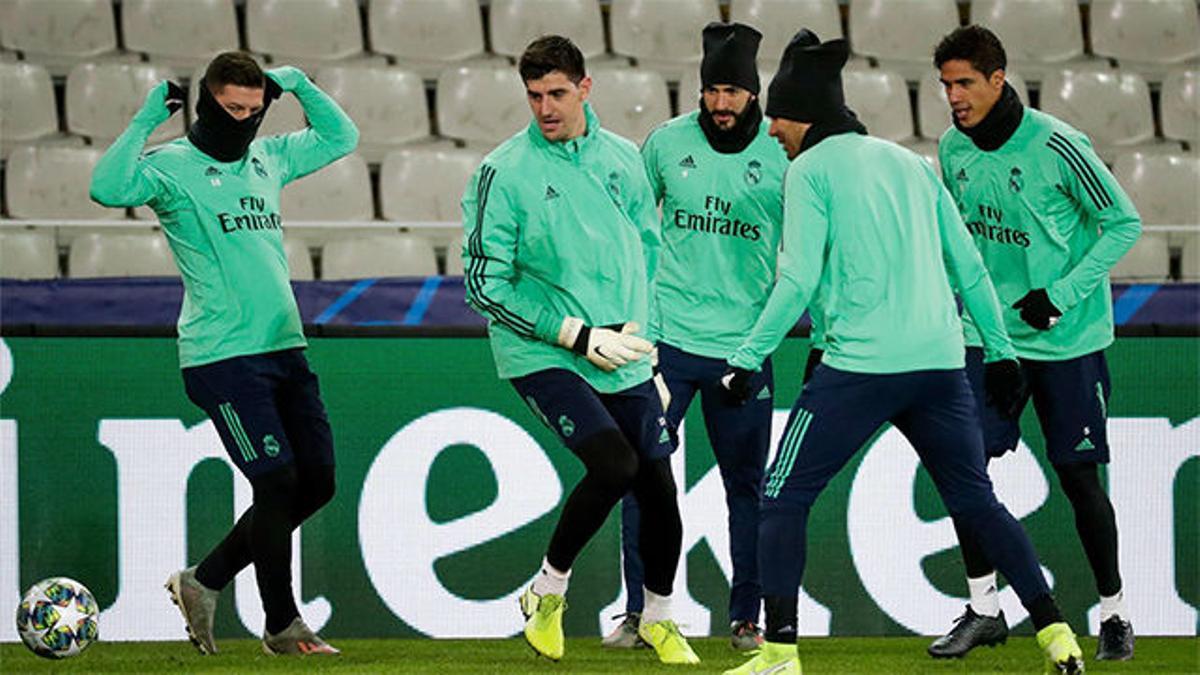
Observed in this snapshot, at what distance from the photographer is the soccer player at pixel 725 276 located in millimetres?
7238

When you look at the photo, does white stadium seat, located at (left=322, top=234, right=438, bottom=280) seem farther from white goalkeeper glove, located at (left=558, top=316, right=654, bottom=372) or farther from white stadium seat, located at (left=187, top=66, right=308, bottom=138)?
white goalkeeper glove, located at (left=558, top=316, right=654, bottom=372)

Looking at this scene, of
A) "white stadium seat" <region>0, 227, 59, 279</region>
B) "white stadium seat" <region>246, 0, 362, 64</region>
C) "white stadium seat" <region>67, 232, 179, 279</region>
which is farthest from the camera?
"white stadium seat" <region>246, 0, 362, 64</region>

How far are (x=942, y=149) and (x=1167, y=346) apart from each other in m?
1.62

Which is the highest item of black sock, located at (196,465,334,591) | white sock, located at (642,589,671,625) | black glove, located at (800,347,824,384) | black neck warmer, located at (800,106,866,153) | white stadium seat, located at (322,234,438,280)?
black neck warmer, located at (800,106,866,153)

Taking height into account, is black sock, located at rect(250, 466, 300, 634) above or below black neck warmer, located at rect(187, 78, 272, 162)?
below

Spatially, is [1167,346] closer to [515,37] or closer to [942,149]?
[942,149]

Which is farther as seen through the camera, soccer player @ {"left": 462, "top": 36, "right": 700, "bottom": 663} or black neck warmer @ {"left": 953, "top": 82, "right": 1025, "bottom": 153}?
black neck warmer @ {"left": 953, "top": 82, "right": 1025, "bottom": 153}

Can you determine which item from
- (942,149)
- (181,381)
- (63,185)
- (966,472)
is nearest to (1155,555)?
(942,149)

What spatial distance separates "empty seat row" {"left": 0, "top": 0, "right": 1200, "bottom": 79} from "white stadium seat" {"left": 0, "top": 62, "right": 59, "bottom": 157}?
1.14 ft

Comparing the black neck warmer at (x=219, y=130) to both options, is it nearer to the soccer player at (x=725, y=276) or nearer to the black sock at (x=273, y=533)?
the black sock at (x=273, y=533)

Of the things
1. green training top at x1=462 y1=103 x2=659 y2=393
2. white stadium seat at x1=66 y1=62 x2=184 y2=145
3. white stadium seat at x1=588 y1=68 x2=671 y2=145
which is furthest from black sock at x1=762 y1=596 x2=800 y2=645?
white stadium seat at x1=66 y1=62 x2=184 y2=145

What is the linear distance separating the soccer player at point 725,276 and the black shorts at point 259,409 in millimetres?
1336

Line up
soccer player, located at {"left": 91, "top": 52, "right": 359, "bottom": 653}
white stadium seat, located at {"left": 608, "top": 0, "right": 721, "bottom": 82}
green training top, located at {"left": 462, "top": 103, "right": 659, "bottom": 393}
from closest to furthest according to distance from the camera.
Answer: green training top, located at {"left": 462, "top": 103, "right": 659, "bottom": 393}, soccer player, located at {"left": 91, "top": 52, "right": 359, "bottom": 653}, white stadium seat, located at {"left": 608, "top": 0, "right": 721, "bottom": 82}

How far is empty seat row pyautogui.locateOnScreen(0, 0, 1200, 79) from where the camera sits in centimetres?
1123
